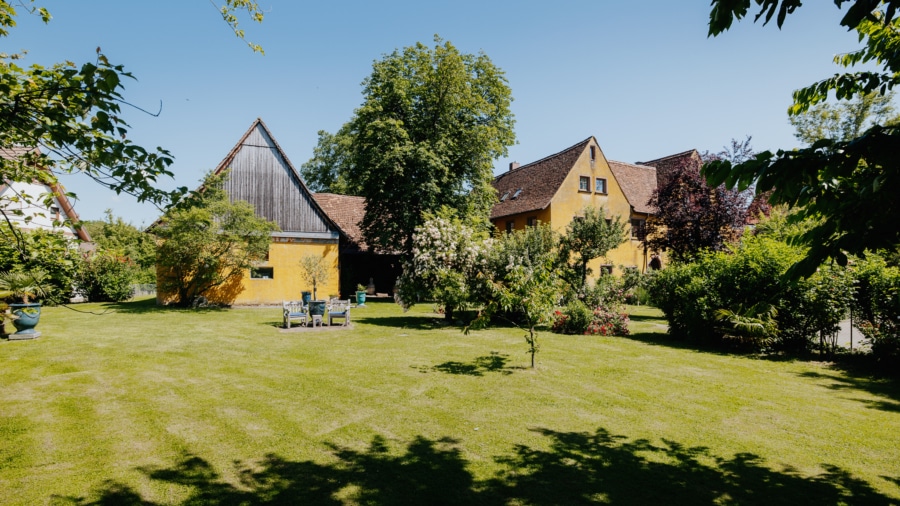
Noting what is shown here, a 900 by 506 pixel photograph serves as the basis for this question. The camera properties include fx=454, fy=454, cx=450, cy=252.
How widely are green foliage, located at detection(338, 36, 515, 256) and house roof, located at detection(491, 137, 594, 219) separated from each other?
5.01 metres

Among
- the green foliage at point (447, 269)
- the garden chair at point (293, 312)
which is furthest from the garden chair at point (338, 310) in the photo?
the green foliage at point (447, 269)

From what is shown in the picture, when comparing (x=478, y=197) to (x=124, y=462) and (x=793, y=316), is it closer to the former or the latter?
(x=793, y=316)

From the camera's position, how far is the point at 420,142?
27.6m

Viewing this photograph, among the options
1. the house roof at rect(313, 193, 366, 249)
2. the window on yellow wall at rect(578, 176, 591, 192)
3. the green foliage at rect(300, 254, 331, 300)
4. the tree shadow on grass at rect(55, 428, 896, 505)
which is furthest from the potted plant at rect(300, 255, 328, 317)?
the tree shadow on grass at rect(55, 428, 896, 505)

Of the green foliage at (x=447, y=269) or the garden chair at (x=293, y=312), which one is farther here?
the green foliage at (x=447, y=269)

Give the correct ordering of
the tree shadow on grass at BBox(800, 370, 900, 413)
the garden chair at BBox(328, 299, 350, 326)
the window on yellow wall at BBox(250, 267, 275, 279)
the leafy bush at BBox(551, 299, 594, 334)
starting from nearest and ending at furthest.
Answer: the tree shadow on grass at BBox(800, 370, 900, 413) < the leafy bush at BBox(551, 299, 594, 334) < the garden chair at BBox(328, 299, 350, 326) < the window on yellow wall at BBox(250, 267, 275, 279)

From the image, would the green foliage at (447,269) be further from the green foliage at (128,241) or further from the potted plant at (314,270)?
the green foliage at (128,241)

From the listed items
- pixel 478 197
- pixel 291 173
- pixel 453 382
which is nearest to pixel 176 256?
pixel 291 173

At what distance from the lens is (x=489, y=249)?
18.4 m

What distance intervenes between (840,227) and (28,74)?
7943 mm

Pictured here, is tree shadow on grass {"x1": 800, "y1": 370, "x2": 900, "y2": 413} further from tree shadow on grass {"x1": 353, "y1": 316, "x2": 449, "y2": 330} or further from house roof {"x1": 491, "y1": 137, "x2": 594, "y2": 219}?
house roof {"x1": 491, "y1": 137, "x2": 594, "y2": 219}

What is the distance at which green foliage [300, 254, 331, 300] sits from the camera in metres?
26.2

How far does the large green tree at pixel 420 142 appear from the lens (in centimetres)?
2702

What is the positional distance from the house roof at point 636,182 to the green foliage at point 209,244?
2590 centimetres
